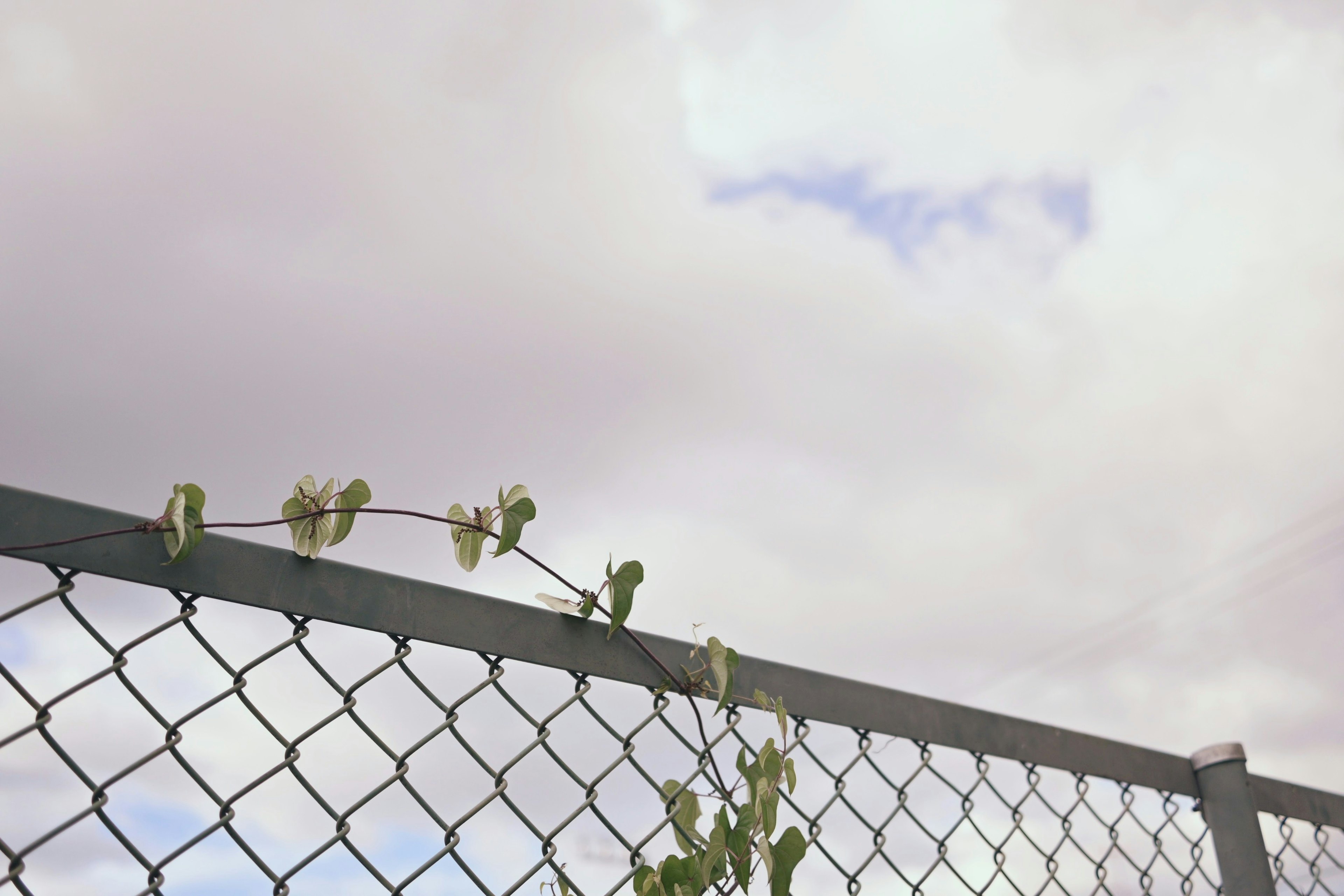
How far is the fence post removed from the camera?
139cm

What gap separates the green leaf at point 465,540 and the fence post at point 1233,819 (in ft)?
4.16

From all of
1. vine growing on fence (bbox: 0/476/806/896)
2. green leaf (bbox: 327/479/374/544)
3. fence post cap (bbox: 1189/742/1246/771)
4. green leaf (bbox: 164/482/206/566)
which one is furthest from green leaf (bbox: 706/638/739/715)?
fence post cap (bbox: 1189/742/1246/771)

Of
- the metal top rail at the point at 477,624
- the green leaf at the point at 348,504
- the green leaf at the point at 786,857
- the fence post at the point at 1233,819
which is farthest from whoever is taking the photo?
the fence post at the point at 1233,819

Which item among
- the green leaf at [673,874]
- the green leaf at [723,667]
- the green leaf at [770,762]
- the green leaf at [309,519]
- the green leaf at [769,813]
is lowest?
the green leaf at [673,874]

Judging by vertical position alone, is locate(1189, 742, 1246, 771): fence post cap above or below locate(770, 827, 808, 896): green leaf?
above

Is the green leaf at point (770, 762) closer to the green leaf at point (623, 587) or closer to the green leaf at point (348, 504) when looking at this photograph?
the green leaf at point (623, 587)

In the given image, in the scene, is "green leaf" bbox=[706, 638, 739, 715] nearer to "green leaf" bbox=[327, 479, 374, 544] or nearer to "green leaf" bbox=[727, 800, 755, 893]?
"green leaf" bbox=[727, 800, 755, 893]

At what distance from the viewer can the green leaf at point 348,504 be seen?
85 cm

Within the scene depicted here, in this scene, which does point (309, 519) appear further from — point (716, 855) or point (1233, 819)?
point (1233, 819)

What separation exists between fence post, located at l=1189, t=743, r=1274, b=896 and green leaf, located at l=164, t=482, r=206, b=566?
1532mm

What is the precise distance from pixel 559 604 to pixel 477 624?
9 centimetres

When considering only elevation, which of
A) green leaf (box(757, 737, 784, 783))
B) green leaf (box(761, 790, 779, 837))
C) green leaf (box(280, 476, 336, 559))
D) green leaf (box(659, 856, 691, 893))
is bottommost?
green leaf (box(659, 856, 691, 893))

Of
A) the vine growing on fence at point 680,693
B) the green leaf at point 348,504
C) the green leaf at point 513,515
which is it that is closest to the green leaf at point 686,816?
the vine growing on fence at point 680,693

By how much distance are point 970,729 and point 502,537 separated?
0.74 m
